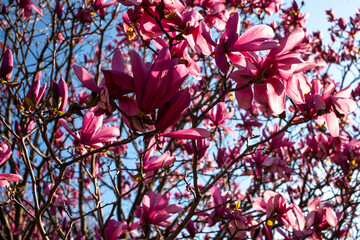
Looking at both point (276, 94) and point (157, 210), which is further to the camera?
point (157, 210)

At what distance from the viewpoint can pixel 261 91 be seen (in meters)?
0.85

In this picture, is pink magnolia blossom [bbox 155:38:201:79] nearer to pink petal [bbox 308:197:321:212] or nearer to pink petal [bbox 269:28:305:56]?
pink petal [bbox 269:28:305:56]

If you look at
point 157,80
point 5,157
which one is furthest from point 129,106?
point 5,157

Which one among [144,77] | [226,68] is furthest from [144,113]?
[226,68]

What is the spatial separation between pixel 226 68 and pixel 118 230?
Result: 98cm

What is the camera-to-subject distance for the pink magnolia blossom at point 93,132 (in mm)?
1075

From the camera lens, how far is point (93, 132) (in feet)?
3.58

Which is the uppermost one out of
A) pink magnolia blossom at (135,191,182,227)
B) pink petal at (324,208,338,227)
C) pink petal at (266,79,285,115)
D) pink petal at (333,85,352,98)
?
pink petal at (333,85,352,98)

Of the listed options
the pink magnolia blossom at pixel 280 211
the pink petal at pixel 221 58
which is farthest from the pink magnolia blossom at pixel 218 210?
the pink petal at pixel 221 58

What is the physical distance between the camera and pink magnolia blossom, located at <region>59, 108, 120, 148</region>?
3.53 feet

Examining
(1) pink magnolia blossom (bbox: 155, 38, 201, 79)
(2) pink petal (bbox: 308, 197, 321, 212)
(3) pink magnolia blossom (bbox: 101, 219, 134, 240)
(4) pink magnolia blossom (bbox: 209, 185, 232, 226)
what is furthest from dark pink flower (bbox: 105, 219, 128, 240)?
(2) pink petal (bbox: 308, 197, 321, 212)

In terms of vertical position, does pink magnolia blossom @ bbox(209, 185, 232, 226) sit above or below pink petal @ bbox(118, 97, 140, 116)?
below

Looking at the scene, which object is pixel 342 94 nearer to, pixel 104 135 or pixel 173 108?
pixel 173 108

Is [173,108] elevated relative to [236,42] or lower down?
Result: lower down
